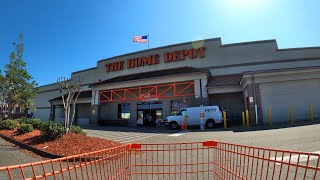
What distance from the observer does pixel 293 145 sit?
29.5 feet

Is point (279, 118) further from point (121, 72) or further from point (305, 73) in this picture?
point (121, 72)

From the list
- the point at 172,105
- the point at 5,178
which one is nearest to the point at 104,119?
the point at 172,105

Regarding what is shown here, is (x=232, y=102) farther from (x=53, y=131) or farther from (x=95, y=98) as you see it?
(x=53, y=131)

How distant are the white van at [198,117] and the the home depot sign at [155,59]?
9.98 meters

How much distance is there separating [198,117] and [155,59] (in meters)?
13.4

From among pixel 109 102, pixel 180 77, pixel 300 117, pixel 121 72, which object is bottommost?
pixel 300 117

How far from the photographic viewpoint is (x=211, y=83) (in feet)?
80.8

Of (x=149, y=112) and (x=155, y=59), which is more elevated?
(x=155, y=59)

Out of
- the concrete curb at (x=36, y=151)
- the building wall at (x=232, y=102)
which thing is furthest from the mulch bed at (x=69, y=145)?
the building wall at (x=232, y=102)

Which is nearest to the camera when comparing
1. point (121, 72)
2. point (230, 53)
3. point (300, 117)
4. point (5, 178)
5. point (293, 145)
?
point (5, 178)

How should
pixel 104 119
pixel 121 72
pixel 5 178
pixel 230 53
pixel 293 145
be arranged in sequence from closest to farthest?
pixel 5 178 → pixel 293 145 → pixel 230 53 → pixel 104 119 → pixel 121 72

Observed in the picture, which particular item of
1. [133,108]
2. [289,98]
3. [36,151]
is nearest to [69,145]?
[36,151]

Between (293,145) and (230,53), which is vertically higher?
(230,53)

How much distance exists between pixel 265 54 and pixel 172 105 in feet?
39.8
